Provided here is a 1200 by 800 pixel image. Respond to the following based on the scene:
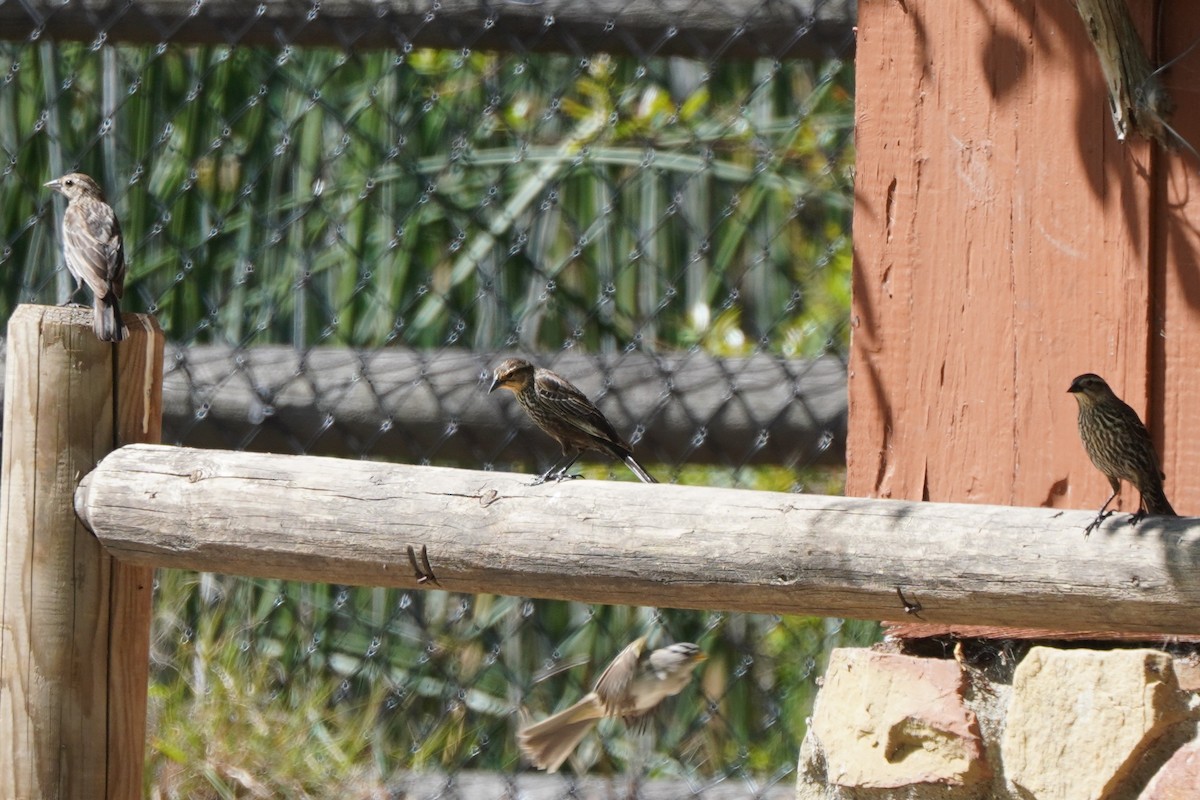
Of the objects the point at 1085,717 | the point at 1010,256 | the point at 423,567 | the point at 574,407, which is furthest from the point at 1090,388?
the point at 574,407

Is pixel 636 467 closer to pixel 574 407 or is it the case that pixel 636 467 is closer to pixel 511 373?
pixel 574 407

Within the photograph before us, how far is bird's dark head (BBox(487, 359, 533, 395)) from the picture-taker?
12.5 ft

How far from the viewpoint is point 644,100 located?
22.0 feet

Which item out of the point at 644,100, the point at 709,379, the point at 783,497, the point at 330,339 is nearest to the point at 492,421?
the point at 709,379

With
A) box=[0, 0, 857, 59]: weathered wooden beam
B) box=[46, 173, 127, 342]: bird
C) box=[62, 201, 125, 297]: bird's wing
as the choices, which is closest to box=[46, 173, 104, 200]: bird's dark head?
box=[46, 173, 127, 342]: bird

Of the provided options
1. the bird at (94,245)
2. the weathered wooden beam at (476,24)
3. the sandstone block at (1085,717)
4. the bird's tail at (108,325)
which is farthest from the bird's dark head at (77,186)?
the sandstone block at (1085,717)

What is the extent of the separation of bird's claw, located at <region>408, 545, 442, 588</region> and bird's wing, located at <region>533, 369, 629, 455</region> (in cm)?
114

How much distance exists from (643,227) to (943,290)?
283cm

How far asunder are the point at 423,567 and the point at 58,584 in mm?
674

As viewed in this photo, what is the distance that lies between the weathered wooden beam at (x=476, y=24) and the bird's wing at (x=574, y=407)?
0.75 metres

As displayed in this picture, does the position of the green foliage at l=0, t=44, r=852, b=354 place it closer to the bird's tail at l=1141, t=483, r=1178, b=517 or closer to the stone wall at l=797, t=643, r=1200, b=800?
the stone wall at l=797, t=643, r=1200, b=800

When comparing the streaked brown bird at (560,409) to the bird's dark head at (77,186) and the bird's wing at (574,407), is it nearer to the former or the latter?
the bird's wing at (574,407)

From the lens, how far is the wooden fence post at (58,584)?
283cm

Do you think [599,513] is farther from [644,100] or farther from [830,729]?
[644,100]
